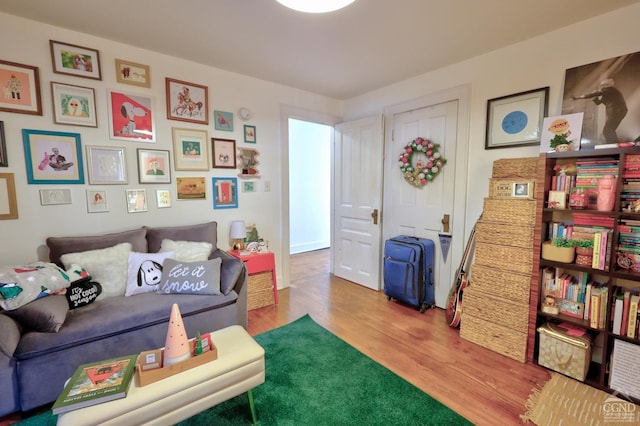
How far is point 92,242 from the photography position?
2166 millimetres

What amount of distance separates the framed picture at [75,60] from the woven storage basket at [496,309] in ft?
11.5

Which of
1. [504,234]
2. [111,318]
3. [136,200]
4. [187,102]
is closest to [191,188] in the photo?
[136,200]

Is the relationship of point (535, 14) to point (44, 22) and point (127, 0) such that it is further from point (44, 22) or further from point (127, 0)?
point (44, 22)

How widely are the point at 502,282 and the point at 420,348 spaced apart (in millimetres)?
809

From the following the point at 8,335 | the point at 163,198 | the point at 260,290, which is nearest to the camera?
the point at 8,335

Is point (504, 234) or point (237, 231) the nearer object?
Result: point (504, 234)

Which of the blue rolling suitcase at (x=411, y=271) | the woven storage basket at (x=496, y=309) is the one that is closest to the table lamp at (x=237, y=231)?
the blue rolling suitcase at (x=411, y=271)

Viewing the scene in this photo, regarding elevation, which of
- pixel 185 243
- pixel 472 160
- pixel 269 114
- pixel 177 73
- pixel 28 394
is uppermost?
pixel 177 73

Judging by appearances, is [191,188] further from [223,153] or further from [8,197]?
[8,197]

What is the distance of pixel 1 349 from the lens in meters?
1.44

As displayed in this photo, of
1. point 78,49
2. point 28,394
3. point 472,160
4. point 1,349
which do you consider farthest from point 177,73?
point 472,160

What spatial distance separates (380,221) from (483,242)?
4.23ft

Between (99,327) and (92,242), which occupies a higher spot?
(92,242)

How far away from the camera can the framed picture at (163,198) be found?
8.64 feet
